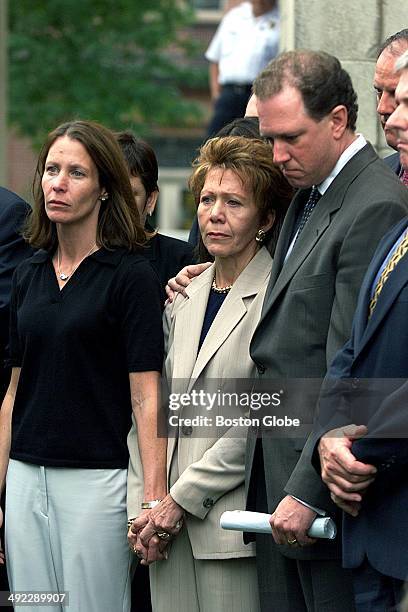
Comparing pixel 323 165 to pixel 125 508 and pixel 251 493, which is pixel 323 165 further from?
pixel 125 508

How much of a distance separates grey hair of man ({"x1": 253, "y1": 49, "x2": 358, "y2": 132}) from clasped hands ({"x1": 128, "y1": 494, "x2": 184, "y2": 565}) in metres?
1.46

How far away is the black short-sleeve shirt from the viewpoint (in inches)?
193

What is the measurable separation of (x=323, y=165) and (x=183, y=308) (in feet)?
2.81

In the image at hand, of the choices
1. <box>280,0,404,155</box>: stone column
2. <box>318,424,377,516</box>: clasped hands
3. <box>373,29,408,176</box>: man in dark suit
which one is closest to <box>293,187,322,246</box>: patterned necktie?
<box>373,29,408,176</box>: man in dark suit

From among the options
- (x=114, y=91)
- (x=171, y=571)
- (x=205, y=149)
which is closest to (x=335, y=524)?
(x=171, y=571)

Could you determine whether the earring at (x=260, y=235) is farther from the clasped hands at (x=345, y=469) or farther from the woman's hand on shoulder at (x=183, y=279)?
the clasped hands at (x=345, y=469)

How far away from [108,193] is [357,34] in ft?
7.25

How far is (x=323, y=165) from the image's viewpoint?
14.8ft

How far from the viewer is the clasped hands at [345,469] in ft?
13.1

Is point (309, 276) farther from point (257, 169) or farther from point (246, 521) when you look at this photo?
point (246, 521)

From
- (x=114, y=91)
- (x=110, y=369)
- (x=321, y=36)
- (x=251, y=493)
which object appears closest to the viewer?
(x=251, y=493)

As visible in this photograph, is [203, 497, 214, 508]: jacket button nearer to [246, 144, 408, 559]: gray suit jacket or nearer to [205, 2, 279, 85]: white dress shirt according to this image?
[246, 144, 408, 559]: gray suit jacket

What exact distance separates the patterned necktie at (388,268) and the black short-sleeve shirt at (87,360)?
1.12 meters

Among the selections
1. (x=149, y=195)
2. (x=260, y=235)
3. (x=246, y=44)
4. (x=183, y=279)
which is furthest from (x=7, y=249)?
(x=246, y=44)
